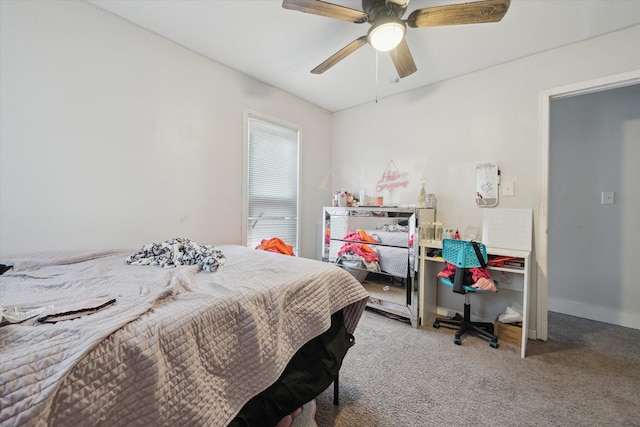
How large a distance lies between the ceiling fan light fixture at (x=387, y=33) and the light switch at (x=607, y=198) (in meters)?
2.78

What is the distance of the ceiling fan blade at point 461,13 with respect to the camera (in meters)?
1.38

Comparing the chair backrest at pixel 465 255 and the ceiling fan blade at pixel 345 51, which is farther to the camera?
the chair backrest at pixel 465 255

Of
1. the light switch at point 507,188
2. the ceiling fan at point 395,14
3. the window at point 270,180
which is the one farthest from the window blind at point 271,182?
the light switch at point 507,188

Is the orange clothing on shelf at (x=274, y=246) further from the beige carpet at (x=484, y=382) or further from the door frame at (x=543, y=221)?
the door frame at (x=543, y=221)

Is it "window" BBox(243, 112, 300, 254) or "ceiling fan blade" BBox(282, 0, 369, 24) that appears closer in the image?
"ceiling fan blade" BBox(282, 0, 369, 24)

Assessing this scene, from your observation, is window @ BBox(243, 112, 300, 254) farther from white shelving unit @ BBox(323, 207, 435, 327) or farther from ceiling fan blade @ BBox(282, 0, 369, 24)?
ceiling fan blade @ BBox(282, 0, 369, 24)

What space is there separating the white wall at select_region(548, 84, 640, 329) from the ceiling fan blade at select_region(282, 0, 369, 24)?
2.83 metres

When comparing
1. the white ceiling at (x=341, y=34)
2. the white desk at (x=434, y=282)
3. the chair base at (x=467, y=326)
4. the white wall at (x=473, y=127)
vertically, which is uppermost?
the white ceiling at (x=341, y=34)

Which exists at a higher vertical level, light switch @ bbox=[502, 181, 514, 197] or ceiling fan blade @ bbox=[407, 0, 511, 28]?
ceiling fan blade @ bbox=[407, 0, 511, 28]

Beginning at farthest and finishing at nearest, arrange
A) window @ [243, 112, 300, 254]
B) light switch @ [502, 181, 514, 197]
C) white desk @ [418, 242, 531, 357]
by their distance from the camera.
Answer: window @ [243, 112, 300, 254] → light switch @ [502, 181, 514, 197] → white desk @ [418, 242, 531, 357]

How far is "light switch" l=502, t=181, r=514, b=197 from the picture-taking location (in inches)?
95.9

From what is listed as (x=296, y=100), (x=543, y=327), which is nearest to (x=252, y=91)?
(x=296, y=100)

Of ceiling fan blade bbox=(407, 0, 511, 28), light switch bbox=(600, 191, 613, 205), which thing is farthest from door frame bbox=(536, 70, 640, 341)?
ceiling fan blade bbox=(407, 0, 511, 28)

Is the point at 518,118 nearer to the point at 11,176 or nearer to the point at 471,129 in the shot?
the point at 471,129
